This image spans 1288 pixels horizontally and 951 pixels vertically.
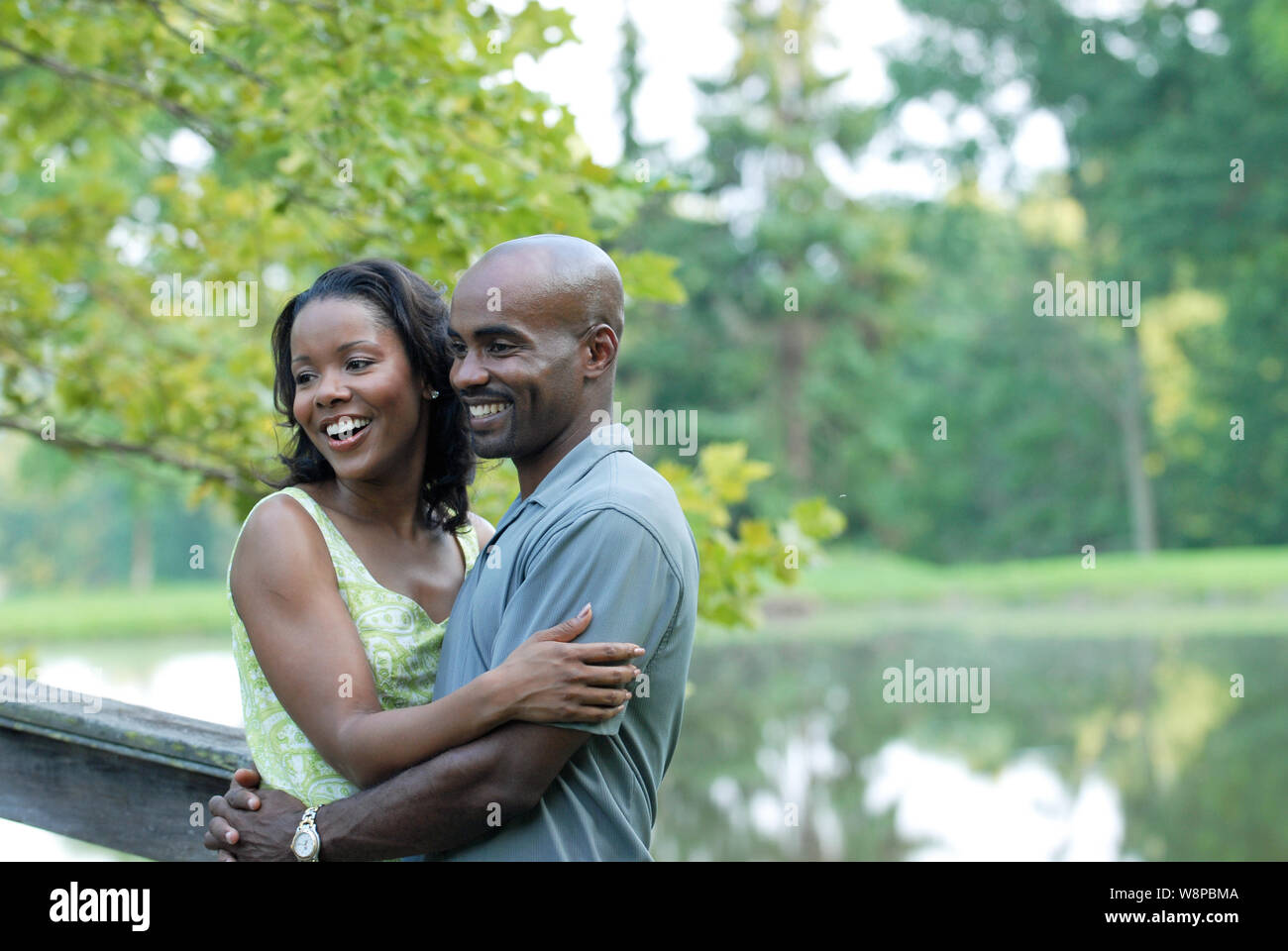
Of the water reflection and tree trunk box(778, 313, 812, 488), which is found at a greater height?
tree trunk box(778, 313, 812, 488)

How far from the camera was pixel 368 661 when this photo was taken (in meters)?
2.10

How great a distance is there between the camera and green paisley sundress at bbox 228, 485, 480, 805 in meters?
2.10

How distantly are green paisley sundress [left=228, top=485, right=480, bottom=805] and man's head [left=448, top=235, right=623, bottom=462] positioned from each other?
0.29m

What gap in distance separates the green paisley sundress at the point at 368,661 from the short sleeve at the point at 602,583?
318 mm

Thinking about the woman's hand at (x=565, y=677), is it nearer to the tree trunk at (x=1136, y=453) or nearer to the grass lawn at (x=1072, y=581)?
the grass lawn at (x=1072, y=581)

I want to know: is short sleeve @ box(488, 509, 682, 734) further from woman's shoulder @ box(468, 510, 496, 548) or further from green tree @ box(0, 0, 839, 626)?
green tree @ box(0, 0, 839, 626)

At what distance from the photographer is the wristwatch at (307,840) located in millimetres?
1990

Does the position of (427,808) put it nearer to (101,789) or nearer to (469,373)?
(469,373)

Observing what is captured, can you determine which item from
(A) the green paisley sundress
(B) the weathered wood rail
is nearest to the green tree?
(B) the weathered wood rail

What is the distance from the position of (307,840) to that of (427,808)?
0.23 metres

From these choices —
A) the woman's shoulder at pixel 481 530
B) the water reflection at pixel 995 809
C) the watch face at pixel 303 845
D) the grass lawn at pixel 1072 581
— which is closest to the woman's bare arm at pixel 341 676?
the watch face at pixel 303 845

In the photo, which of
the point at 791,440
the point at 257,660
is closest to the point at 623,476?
the point at 257,660

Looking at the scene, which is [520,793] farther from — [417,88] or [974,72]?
[974,72]

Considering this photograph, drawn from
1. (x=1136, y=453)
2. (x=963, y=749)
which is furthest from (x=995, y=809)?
(x=1136, y=453)
